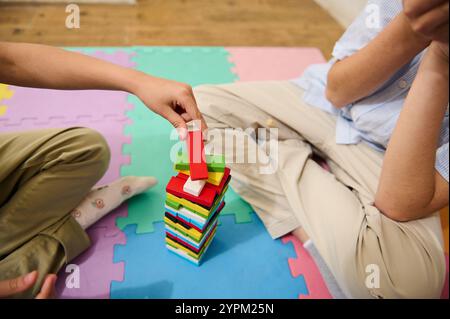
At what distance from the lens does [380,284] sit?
50cm

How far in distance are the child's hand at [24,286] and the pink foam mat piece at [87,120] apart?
0.08ft

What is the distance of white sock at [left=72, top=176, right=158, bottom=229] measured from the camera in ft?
2.17

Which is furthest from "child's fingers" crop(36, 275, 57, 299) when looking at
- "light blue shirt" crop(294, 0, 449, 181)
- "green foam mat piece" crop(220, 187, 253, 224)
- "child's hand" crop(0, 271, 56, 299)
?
"light blue shirt" crop(294, 0, 449, 181)

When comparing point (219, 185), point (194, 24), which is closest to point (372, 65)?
A: point (219, 185)

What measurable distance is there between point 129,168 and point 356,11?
1.90 ft

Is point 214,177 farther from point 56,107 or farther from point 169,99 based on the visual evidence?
point 56,107

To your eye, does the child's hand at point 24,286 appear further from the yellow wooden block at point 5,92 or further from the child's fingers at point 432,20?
the child's fingers at point 432,20

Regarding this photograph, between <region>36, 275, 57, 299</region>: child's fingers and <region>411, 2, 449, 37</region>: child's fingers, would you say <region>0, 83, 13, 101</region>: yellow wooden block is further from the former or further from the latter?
<region>411, 2, 449, 37</region>: child's fingers

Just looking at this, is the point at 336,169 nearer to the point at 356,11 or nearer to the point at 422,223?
the point at 422,223

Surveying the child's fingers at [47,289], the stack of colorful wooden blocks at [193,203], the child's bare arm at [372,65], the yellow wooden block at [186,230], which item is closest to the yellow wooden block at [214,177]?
the stack of colorful wooden blocks at [193,203]

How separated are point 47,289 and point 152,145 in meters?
0.39

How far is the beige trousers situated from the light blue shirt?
0.03 m
